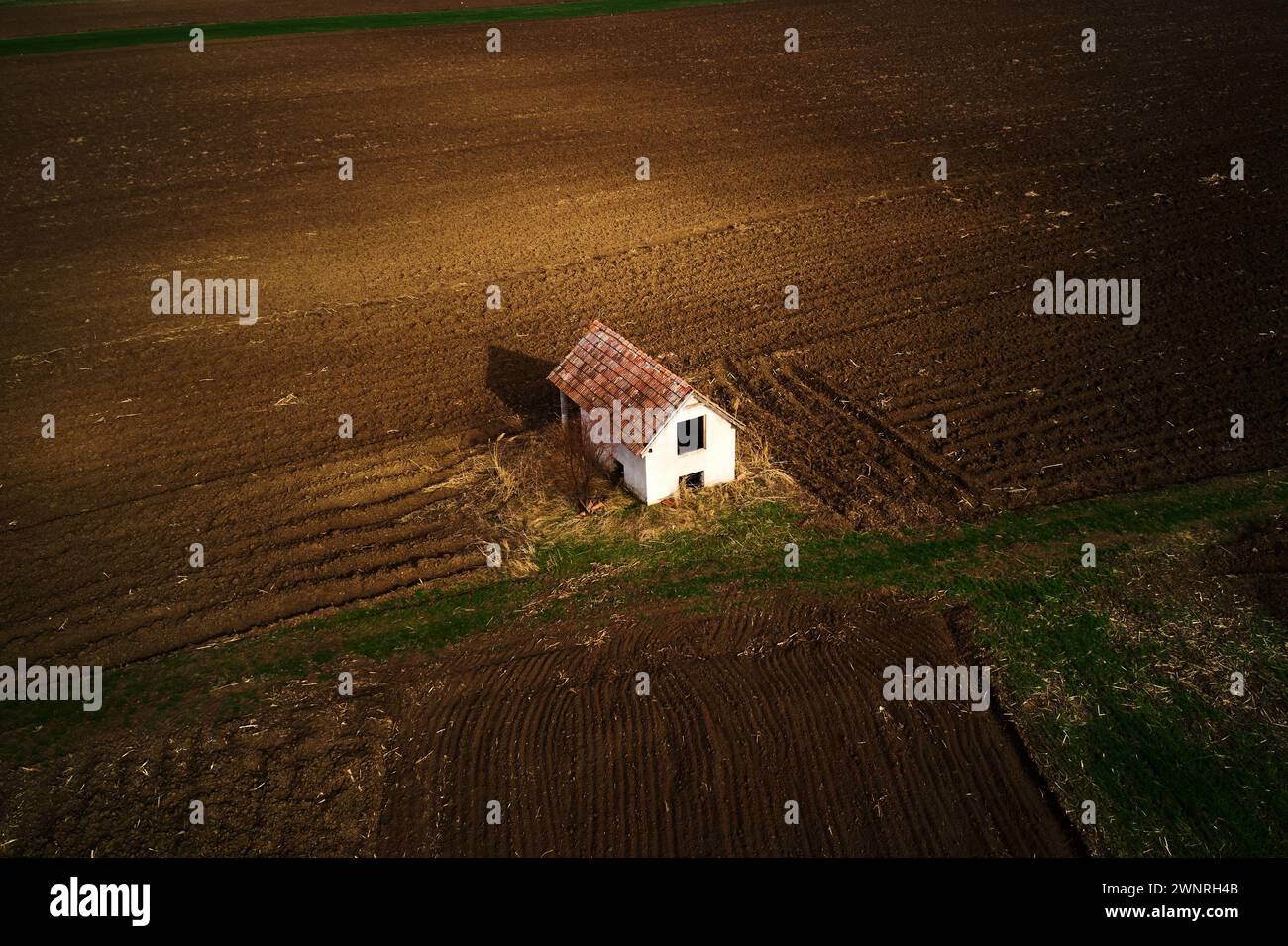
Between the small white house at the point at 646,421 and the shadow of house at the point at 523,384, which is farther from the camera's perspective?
the shadow of house at the point at 523,384

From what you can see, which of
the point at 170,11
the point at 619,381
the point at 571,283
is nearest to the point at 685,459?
the point at 619,381

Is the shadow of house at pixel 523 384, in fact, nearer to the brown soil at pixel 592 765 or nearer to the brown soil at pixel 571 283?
the brown soil at pixel 571 283

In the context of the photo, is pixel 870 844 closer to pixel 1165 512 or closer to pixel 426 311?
Answer: pixel 1165 512

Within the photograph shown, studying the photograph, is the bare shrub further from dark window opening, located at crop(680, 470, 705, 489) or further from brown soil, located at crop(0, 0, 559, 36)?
brown soil, located at crop(0, 0, 559, 36)

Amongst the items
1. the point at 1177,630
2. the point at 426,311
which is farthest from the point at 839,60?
the point at 1177,630

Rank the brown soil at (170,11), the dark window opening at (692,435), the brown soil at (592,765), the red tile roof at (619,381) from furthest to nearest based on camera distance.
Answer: the brown soil at (170,11) < the dark window opening at (692,435) < the red tile roof at (619,381) < the brown soil at (592,765)

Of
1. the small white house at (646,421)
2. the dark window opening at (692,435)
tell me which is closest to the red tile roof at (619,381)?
the small white house at (646,421)

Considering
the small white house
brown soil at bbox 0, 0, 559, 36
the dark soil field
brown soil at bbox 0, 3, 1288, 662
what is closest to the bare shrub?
the small white house
